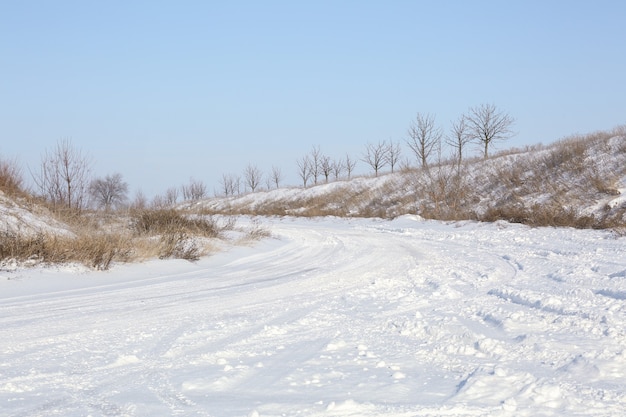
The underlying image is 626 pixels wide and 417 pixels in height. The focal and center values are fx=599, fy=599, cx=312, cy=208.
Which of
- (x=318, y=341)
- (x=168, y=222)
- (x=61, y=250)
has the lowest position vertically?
(x=318, y=341)

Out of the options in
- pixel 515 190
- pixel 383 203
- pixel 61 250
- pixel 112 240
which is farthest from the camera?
pixel 383 203

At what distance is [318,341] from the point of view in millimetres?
5773

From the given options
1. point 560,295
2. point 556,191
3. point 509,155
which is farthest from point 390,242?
point 509,155

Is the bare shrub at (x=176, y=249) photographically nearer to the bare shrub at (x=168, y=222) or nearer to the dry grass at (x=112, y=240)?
the dry grass at (x=112, y=240)

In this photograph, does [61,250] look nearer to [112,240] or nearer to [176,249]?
[112,240]

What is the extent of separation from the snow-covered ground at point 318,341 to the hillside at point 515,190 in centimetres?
1233

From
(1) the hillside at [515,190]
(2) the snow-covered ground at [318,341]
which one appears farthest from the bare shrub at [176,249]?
(1) the hillside at [515,190]

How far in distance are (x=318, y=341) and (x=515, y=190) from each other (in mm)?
34761

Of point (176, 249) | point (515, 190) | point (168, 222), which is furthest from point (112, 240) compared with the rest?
point (515, 190)

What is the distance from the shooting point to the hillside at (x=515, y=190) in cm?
2612

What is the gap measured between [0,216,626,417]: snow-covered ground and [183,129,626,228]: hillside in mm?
12325

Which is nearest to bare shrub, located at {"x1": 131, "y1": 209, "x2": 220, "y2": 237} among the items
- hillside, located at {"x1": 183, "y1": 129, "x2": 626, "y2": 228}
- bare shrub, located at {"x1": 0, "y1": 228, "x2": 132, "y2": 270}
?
hillside, located at {"x1": 183, "y1": 129, "x2": 626, "y2": 228}

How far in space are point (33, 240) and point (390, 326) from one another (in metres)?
7.59

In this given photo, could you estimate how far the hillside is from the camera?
26.1 meters
